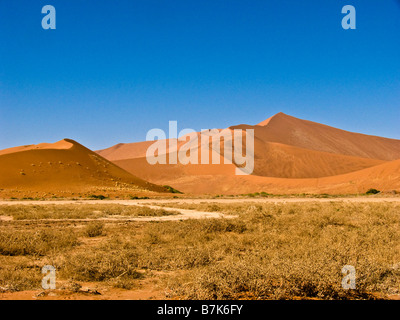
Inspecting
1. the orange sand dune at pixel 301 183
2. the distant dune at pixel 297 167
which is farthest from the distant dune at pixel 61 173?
the distant dune at pixel 297 167

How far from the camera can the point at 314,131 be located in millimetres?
157500

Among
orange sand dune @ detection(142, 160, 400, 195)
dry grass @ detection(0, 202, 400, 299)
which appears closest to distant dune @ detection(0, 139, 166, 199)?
orange sand dune @ detection(142, 160, 400, 195)

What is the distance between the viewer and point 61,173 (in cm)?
5609

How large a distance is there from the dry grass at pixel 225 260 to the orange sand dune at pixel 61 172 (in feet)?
133

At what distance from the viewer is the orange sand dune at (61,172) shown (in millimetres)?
51094

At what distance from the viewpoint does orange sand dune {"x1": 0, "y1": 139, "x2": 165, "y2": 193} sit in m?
51.1

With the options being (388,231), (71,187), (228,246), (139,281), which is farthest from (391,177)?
(139,281)

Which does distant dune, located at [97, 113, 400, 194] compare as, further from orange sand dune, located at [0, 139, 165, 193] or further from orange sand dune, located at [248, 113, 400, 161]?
orange sand dune, located at [0, 139, 165, 193]

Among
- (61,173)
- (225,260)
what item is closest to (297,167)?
(61,173)

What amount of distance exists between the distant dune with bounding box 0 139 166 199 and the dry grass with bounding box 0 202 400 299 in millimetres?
39357

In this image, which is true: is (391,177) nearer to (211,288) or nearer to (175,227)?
(175,227)

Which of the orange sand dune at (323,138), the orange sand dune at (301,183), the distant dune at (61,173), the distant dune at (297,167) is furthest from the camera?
the orange sand dune at (323,138)

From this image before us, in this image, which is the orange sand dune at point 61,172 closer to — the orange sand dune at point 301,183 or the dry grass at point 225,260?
the orange sand dune at point 301,183

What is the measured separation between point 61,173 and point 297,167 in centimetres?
6252
